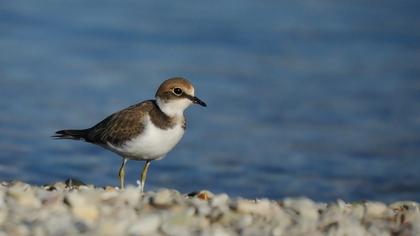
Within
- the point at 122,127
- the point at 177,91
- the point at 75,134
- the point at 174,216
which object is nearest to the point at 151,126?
the point at 122,127

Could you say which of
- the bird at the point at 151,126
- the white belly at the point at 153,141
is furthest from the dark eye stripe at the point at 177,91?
the white belly at the point at 153,141

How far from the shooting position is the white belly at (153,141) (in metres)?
7.89

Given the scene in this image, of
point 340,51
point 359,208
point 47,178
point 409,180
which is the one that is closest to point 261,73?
point 340,51

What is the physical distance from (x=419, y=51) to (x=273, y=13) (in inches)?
141

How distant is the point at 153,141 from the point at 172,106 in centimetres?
43

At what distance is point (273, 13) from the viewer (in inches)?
781

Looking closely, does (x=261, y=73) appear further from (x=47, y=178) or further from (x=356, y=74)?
(x=47, y=178)

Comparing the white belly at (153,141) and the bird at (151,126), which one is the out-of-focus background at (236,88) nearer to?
the bird at (151,126)

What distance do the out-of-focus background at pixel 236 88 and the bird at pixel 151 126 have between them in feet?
9.71

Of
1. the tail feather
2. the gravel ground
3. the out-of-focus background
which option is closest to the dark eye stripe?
the tail feather

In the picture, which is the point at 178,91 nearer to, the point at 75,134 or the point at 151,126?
the point at 151,126

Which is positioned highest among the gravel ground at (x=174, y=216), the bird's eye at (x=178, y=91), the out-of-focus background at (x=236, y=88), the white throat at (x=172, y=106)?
the out-of-focus background at (x=236, y=88)

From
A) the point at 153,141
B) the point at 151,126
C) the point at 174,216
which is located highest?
the point at 151,126

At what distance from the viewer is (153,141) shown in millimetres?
7879
